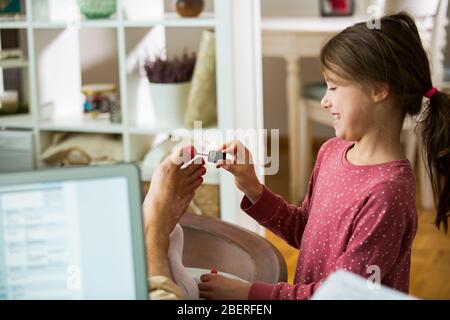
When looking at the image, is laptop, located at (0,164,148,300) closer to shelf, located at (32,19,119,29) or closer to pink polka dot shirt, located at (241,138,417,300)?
pink polka dot shirt, located at (241,138,417,300)

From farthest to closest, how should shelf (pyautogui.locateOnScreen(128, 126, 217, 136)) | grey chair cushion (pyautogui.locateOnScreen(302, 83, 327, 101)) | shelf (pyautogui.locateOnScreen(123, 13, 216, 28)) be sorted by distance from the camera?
grey chair cushion (pyautogui.locateOnScreen(302, 83, 327, 101)), shelf (pyautogui.locateOnScreen(128, 126, 217, 136)), shelf (pyautogui.locateOnScreen(123, 13, 216, 28))

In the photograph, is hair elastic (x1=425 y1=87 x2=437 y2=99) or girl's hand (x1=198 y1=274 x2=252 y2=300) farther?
hair elastic (x1=425 y1=87 x2=437 y2=99)

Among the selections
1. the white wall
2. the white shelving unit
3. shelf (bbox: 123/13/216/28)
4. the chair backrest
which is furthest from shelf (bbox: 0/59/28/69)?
the white wall

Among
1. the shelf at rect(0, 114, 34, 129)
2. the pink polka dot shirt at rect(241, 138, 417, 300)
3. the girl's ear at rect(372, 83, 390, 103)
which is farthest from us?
the shelf at rect(0, 114, 34, 129)

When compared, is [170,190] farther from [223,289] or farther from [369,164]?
[369,164]

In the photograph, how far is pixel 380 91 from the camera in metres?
1.09

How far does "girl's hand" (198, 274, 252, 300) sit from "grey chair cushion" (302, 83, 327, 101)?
240 cm

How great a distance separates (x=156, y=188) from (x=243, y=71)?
5.73 ft

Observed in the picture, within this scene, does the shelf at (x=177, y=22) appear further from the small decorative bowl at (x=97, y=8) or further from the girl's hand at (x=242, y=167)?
the girl's hand at (x=242, y=167)

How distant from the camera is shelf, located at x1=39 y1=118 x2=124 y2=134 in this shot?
2.92m

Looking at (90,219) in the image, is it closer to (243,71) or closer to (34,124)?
(243,71)

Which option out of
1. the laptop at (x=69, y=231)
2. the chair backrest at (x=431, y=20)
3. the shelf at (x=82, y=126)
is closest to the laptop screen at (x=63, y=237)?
the laptop at (x=69, y=231)

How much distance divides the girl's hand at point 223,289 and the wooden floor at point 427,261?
1561 millimetres

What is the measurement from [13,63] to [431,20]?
5.62 feet
